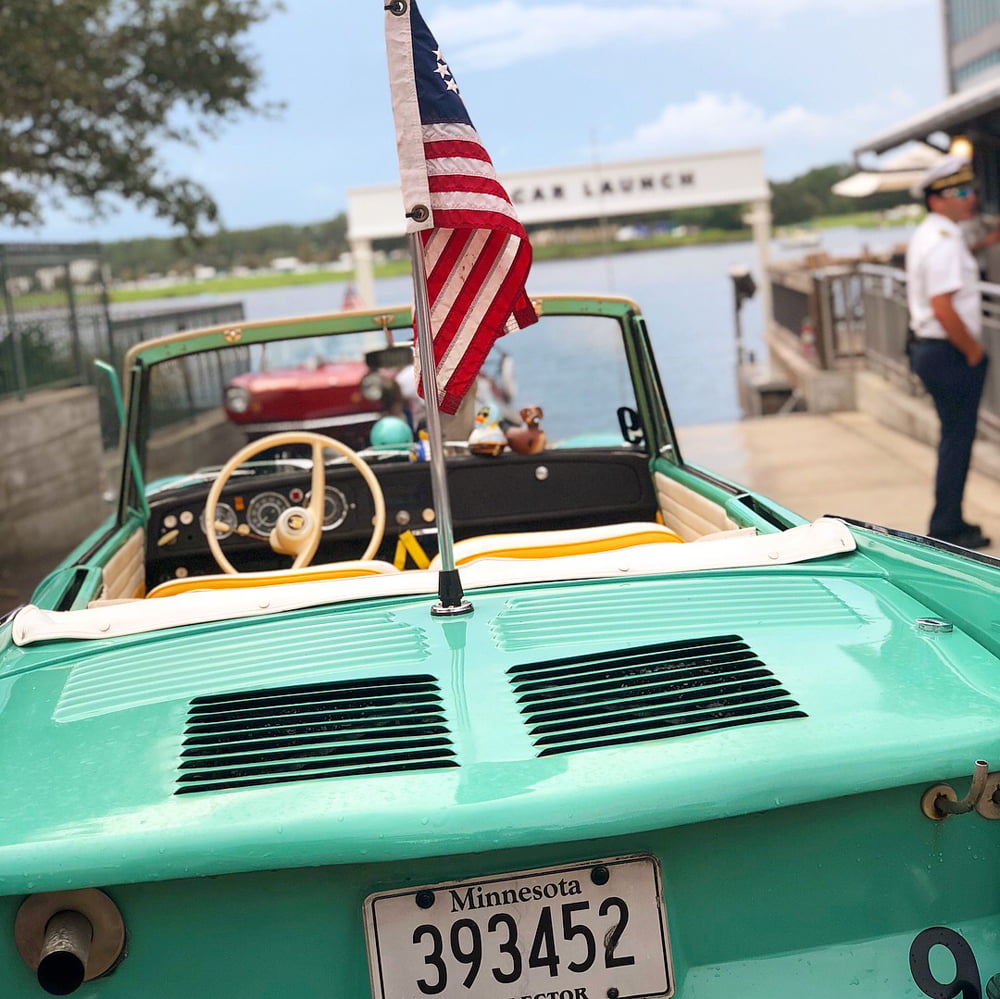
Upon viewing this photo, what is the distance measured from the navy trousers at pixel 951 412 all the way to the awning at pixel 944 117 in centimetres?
778

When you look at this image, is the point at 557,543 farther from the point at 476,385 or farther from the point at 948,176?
the point at 948,176

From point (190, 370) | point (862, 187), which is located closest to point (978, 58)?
point (862, 187)

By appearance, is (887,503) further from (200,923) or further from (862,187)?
(862,187)

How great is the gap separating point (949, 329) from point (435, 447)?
17.1ft

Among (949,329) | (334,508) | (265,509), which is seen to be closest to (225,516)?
(265,509)

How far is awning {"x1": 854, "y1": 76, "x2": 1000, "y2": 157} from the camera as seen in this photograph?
14742mm

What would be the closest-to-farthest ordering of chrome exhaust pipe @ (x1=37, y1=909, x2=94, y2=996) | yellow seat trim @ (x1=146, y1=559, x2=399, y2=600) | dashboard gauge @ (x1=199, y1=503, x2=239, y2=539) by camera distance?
chrome exhaust pipe @ (x1=37, y1=909, x2=94, y2=996) → yellow seat trim @ (x1=146, y1=559, x2=399, y2=600) → dashboard gauge @ (x1=199, y1=503, x2=239, y2=539)

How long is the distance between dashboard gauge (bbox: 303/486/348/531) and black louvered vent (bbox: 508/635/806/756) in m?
2.54

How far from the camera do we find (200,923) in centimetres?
198

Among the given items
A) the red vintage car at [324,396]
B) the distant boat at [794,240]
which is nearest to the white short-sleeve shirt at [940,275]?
the red vintage car at [324,396]

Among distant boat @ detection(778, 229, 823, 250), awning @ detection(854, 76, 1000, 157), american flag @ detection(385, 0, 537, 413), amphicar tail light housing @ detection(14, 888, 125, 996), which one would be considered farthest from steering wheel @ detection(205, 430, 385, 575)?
distant boat @ detection(778, 229, 823, 250)

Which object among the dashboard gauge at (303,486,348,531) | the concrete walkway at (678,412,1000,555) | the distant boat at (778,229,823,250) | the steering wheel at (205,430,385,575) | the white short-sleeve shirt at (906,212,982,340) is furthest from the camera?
the distant boat at (778,229,823,250)

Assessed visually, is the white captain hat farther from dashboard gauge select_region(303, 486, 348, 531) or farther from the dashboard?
dashboard gauge select_region(303, 486, 348, 531)

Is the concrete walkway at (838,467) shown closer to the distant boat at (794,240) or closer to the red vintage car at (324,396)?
the red vintage car at (324,396)
